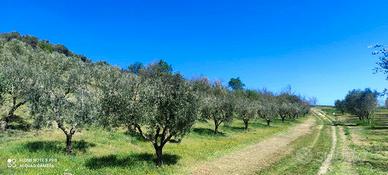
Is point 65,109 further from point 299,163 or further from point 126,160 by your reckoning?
point 299,163

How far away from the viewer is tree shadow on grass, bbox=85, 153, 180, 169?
3124 centimetres

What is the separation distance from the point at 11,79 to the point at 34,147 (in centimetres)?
1546

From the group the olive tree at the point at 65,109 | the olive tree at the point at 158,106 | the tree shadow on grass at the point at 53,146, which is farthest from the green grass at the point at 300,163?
the tree shadow on grass at the point at 53,146

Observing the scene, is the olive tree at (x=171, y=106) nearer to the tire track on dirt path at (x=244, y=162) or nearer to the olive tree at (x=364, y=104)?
the tire track on dirt path at (x=244, y=162)

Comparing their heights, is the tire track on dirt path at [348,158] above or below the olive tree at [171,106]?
below

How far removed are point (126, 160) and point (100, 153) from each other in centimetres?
491

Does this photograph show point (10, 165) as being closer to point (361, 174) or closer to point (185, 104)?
point (185, 104)

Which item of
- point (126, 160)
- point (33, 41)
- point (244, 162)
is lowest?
point (244, 162)

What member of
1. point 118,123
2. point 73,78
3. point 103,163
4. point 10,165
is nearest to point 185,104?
point 118,123

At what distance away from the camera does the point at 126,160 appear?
110 ft

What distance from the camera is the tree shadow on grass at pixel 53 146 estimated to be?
3488cm

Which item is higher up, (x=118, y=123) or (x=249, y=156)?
(x=118, y=123)

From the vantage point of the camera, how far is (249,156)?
4103 cm

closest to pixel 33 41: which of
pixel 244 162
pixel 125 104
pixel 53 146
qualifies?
pixel 53 146
